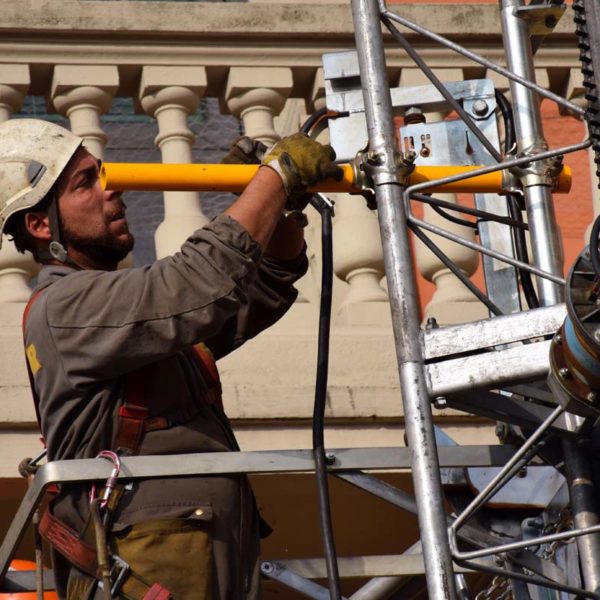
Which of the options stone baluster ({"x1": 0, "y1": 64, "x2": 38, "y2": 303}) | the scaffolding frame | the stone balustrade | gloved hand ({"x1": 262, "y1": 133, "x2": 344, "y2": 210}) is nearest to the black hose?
the scaffolding frame

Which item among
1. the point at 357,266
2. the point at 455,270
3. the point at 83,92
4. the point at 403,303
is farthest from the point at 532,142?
the point at 83,92

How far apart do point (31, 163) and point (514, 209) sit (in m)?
1.15

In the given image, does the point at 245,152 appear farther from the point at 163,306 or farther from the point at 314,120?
the point at 163,306

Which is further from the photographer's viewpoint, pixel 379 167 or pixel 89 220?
pixel 89 220

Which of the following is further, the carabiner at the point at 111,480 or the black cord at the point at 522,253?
the black cord at the point at 522,253

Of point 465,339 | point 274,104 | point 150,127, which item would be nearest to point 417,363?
point 465,339

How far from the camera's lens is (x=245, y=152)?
15.9 ft

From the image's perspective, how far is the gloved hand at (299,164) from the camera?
4.43 metres

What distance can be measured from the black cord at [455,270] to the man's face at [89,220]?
0.72 m

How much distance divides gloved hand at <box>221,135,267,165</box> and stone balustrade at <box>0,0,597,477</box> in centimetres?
101

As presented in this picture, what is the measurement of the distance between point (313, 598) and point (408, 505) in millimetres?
302

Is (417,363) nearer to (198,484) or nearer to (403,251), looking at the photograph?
(403,251)

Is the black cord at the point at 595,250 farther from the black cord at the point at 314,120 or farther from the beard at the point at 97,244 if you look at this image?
Answer: the beard at the point at 97,244

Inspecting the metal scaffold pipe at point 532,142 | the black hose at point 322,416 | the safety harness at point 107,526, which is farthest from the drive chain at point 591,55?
the safety harness at point 107,526
